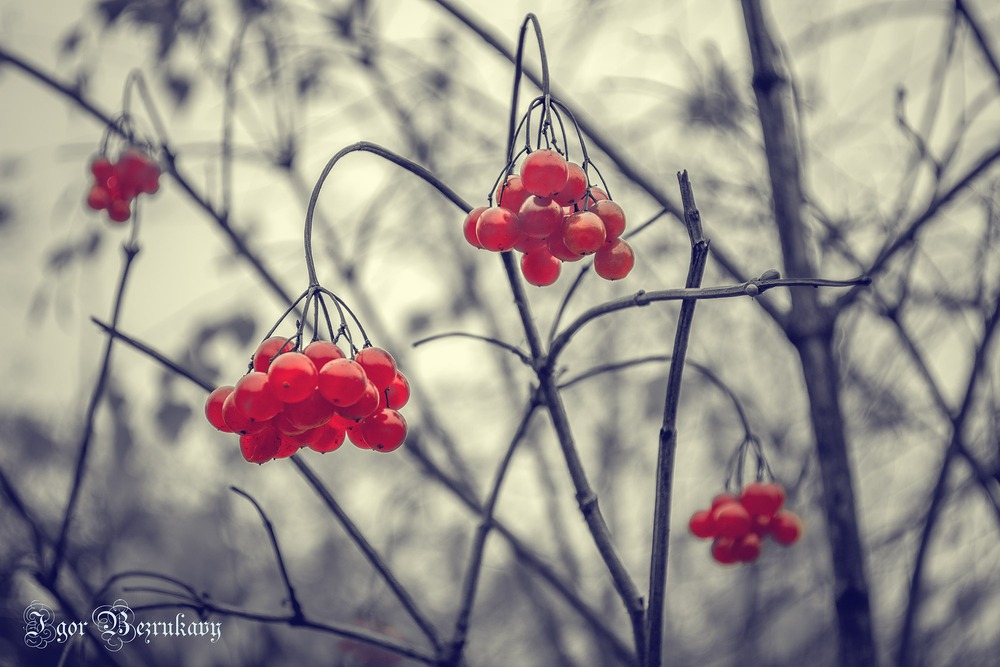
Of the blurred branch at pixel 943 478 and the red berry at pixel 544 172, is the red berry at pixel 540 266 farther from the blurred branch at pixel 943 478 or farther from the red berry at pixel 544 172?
the blurred branch at pixel 943 478

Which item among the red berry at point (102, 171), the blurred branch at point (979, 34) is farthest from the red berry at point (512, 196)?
the red berry at point (102, 171)

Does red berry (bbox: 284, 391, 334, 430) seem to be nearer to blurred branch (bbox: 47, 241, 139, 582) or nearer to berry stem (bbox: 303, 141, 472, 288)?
berry stem (bbox: 303, 141, 472, 288)

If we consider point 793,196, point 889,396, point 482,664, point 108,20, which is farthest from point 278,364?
point 482,664

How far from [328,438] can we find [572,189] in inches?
19.4

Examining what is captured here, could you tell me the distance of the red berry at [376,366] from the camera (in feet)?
3.63

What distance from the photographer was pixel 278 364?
3.26ft

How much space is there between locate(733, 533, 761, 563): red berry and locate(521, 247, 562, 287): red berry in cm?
76

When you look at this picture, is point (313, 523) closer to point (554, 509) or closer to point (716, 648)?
point (554, 509)

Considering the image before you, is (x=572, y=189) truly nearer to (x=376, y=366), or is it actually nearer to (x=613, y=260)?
(x=613, y=260)

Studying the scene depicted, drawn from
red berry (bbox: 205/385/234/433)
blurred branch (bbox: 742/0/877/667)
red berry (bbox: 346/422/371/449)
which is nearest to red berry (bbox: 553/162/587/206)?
red berry (bbox: 346/422/371/449)

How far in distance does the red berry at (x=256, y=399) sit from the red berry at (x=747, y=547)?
1075 mm

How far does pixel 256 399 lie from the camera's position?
984 mm

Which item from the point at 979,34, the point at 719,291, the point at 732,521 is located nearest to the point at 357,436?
the point at 719,291

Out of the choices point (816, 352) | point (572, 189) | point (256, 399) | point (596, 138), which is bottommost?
point (256, 399)
